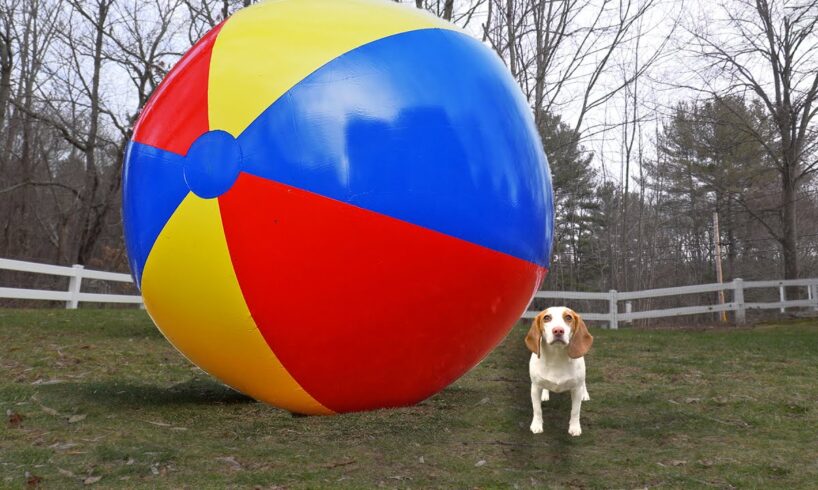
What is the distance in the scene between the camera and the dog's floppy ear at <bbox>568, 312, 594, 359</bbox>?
348 centimetres

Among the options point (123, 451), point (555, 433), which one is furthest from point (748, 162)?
point (123, 451)

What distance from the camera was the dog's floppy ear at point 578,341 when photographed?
3479mm

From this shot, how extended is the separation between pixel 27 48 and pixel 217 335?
65.0 feet

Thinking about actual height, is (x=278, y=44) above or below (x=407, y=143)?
above

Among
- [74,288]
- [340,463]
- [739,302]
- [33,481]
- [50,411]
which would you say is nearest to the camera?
[33,481]

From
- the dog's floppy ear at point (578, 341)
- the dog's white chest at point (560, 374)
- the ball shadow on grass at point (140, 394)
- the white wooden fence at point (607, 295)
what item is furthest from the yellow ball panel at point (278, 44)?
the white wooden fence at point (607, 295)

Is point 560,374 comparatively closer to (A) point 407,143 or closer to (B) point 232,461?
(A) point 407,143

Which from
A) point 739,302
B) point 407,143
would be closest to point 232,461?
point 407,143

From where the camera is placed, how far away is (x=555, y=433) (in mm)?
3705

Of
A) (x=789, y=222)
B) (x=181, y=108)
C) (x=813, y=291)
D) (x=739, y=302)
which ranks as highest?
(x=789, y=222)

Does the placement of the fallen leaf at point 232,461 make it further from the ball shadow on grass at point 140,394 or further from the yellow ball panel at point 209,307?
the ball shadow on grass at point 140,394

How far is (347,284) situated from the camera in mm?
3244

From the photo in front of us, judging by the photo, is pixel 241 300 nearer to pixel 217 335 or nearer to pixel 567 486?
pixel 217 335

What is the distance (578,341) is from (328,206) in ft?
5.04
